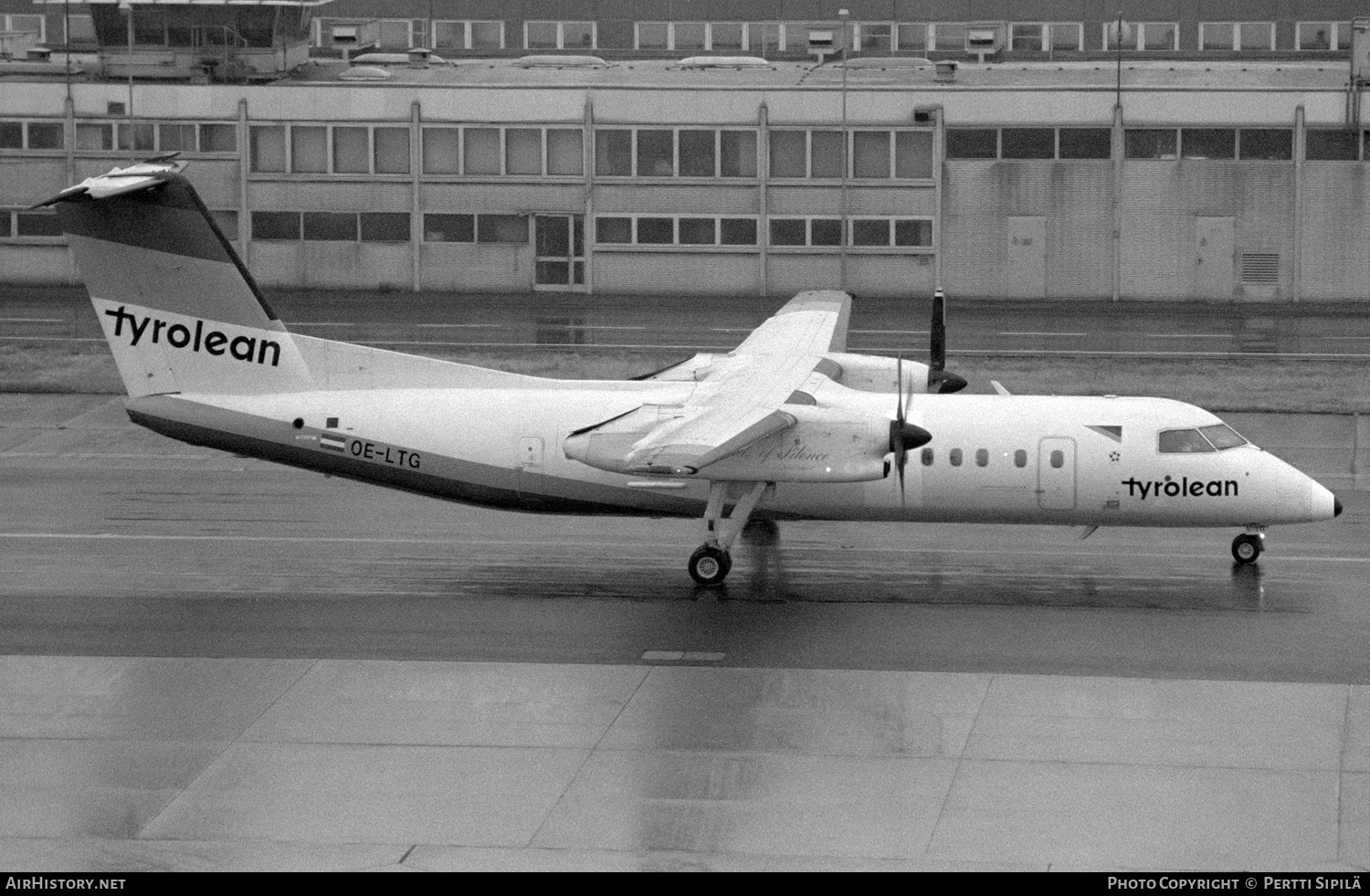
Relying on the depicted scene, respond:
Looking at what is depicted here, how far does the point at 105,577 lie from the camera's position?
91.7 feet

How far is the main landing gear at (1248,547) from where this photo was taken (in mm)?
28484

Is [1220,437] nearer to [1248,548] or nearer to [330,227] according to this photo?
[1248,548]

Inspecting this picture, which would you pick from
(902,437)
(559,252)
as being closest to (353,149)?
(559,252)

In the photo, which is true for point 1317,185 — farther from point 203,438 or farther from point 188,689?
point 188,689

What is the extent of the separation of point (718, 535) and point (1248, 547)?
329 inches

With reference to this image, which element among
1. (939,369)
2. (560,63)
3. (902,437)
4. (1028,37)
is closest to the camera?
(902,437)

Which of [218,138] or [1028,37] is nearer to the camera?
[218,138]

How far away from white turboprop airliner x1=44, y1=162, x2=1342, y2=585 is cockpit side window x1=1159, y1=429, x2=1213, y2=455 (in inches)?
1.2

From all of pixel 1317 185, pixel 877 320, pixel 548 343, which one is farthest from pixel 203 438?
pixel 1317 185

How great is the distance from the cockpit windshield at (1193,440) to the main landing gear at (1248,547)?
1.55 m

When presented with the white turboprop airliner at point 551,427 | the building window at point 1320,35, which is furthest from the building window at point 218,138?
the building window at point 1320,35

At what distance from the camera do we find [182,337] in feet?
93.0

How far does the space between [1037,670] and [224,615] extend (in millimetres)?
11383

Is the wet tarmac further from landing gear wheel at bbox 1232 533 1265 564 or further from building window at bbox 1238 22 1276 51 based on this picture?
building window at bbox 1238 22 1276 51
